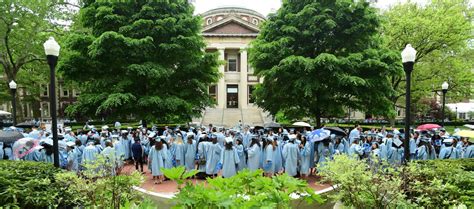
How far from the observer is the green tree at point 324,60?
15977 millimetres

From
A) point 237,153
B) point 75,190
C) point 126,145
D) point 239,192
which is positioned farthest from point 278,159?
point 75,190

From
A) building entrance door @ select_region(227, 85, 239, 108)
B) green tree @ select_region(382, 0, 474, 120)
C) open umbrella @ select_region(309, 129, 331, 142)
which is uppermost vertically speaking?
green tree @ select_region(382, 0, 474, 120)

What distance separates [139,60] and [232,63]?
2553 centimetres

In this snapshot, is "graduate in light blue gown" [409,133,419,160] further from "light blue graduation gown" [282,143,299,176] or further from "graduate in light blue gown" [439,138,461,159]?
"light blue graduation gown" [282,143,299,176]

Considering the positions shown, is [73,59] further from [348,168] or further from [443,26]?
[443,26]

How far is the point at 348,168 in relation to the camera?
3.81 meters

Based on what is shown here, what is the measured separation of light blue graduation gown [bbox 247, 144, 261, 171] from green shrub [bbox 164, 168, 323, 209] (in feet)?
20.1

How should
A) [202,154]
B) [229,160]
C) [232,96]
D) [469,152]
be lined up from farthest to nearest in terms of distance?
[232,96] < [202,154] < [469,152] < [229,160]

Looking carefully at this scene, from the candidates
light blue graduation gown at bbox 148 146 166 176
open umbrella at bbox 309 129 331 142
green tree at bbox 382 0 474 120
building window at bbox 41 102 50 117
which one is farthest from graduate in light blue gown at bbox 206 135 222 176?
building window at bbox 41 102 50 117

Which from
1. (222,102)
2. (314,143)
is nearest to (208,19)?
(222,102)

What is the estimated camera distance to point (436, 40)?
72.7 feet

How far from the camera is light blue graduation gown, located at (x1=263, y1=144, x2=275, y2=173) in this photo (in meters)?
9.62

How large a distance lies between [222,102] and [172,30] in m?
23.6

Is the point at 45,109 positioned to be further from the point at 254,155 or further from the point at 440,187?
the point at 440,187
